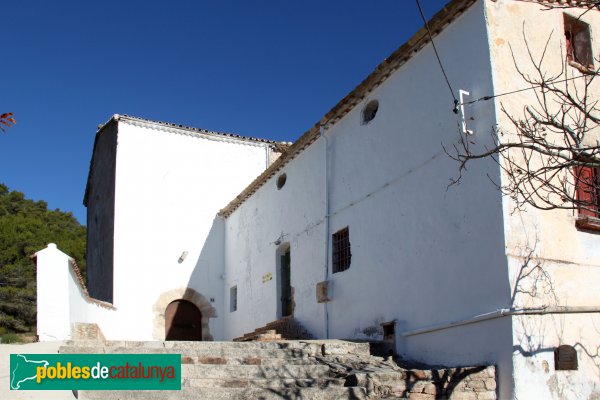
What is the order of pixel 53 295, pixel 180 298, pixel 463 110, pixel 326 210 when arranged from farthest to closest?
1. pixel 180 298
2. pixel 326 210
3. pixel 53 295
4. pixel 463 110

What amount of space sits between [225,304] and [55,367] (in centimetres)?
1081

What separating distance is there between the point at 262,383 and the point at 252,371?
1.63 ft

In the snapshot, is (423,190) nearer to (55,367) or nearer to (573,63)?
(573,63)

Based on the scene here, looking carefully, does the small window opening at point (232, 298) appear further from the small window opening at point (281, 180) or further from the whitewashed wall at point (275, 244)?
the small window opening at point (281, 180)

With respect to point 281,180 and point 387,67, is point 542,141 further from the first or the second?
point 281,180

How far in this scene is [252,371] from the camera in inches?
328

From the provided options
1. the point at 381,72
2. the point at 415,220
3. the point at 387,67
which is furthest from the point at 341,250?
the point at 387,67

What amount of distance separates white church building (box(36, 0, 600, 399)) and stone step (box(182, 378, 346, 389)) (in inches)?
78.4

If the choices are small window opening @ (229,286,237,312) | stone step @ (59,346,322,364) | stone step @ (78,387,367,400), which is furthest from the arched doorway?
stone step @ (78,387,367,400)

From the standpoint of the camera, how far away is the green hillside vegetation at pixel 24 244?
24531 millimetres

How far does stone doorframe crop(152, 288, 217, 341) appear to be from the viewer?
17.7 meters

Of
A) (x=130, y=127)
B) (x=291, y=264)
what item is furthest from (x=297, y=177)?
(x=130, y=127)

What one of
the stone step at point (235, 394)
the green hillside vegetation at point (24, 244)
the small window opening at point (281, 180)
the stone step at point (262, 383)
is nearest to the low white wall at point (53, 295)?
the stone step at point (235, 394)

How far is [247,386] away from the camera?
7.82 m
